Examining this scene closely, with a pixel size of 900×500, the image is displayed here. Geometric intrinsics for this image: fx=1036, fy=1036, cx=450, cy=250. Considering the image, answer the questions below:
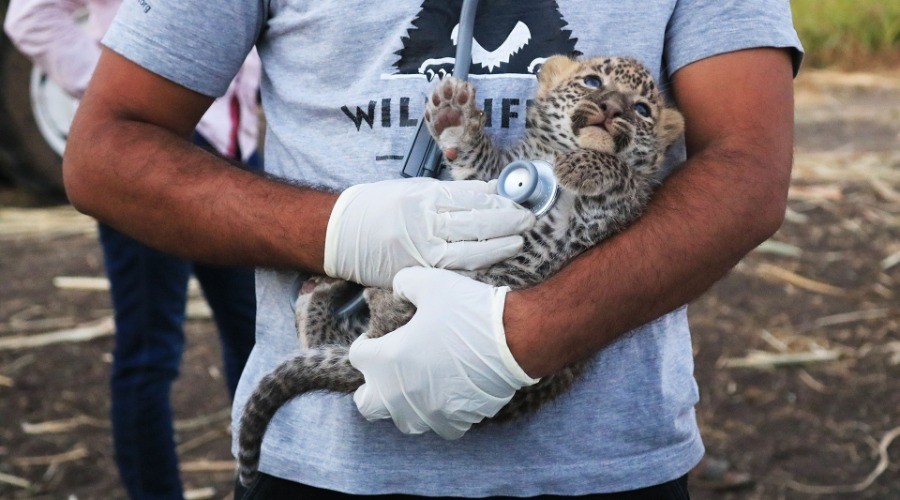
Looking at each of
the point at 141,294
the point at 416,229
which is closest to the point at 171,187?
the point at 416,229

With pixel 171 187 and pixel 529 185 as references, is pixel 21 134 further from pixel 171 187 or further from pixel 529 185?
pixel 529 185

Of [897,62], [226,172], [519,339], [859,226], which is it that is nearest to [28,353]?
[226,172]

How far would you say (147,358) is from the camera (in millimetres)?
3867

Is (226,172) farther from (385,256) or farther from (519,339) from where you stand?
(519,339)

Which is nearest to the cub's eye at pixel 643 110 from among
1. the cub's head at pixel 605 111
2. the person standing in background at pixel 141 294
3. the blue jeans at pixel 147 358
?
the cub's head at pixel 605 111

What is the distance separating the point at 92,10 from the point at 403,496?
2.55 metres

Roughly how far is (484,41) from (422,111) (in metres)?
0.19

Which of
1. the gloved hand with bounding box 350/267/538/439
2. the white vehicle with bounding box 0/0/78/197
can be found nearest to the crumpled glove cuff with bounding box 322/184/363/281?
the gloved hand with bounding box 350/267/538/439

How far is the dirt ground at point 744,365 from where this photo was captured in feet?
15.1

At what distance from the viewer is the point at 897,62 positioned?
40.5 feet

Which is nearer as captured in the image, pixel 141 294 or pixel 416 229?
pixel 416 229

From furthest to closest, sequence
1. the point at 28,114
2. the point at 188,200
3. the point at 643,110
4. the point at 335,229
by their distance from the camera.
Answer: the point at 28,114 < the point at 643,110 < the point at 188,200 < the point at 335,229

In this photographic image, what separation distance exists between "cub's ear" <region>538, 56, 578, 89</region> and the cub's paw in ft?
0.49

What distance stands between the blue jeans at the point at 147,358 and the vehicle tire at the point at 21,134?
12.3 ft
